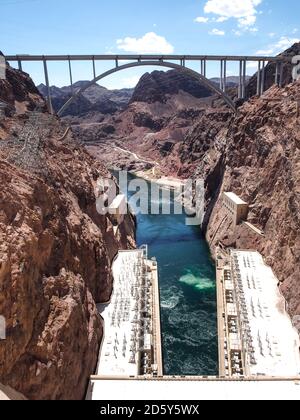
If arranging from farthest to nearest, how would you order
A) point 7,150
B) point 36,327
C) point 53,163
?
point 53,163
point 7,150
point 36,327

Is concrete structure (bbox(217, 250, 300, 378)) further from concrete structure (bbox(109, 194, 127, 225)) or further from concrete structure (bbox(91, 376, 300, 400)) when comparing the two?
concrete structure (bbox(109, 194, 127, 225))

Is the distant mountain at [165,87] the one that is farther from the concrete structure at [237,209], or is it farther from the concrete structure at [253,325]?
the concrete structure at [253,325]

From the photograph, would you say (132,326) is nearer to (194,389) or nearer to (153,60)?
(194,389)

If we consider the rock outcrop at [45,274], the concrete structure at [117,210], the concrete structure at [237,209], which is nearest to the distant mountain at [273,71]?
the concrete structure at [237,209]

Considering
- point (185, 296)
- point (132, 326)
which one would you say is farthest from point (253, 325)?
point (185, 296)

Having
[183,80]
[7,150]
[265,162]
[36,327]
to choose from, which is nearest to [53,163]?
[7,150]

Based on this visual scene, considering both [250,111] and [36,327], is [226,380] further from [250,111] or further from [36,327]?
[250,111]

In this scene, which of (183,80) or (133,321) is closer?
(133,321)
